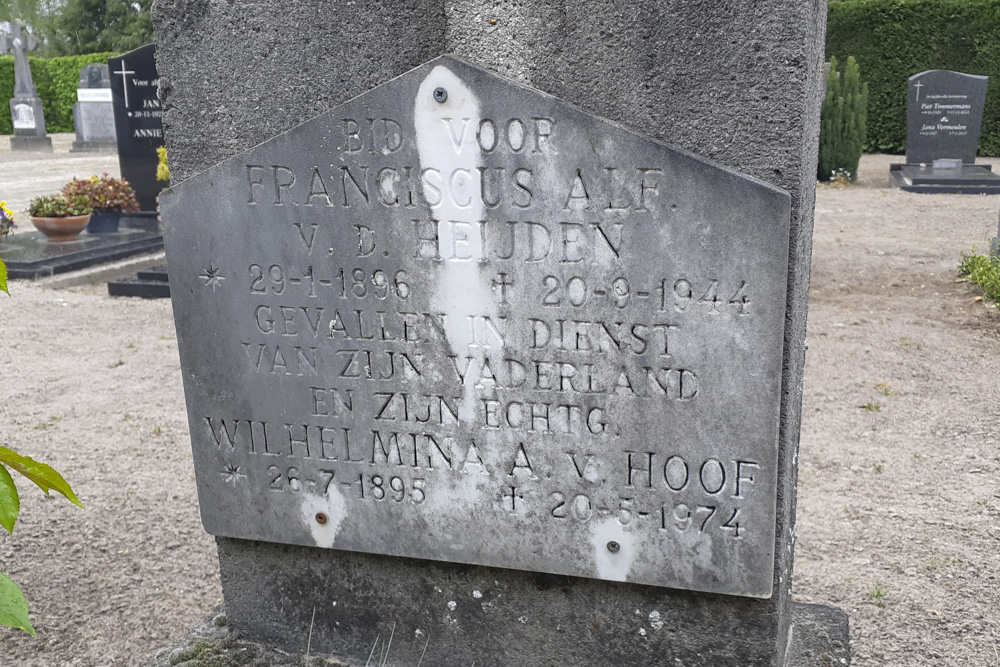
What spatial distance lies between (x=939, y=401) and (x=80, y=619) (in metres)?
4.08

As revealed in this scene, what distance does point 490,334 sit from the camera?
6.68 feet

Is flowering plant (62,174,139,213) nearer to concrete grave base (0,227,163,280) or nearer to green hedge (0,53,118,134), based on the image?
concrete grave base (0,227,163,280)

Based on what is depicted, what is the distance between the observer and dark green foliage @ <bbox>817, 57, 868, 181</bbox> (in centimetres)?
1407

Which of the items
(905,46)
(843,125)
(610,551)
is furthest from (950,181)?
(610,551)

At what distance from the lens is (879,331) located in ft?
20.6

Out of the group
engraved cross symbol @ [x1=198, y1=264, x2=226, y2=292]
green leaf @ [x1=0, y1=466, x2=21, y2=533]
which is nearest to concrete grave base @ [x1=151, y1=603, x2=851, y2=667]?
engraved cross symbol @ [x1=198, y1=264, x2=226, y2=292]

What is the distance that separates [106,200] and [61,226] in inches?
25.6

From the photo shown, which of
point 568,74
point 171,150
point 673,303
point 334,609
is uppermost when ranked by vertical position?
point 568,74

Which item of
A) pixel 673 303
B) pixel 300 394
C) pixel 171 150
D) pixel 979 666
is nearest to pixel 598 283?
pixel 673 303

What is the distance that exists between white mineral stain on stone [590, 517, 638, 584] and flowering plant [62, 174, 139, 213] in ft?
28.9

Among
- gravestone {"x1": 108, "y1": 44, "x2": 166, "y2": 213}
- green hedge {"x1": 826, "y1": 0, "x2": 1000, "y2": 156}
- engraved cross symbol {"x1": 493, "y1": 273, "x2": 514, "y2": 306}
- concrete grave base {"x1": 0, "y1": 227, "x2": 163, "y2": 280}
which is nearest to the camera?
engraved cross symbol {"x1": 493, "y1": 273, "x2": 514, "y2": 306}

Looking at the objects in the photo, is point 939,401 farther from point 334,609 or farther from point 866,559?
point 334,609

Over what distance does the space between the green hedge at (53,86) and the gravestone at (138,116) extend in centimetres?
2078

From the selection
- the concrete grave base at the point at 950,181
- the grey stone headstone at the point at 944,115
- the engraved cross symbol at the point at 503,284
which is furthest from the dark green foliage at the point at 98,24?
the engraved cross symbol at the point at 503,284
